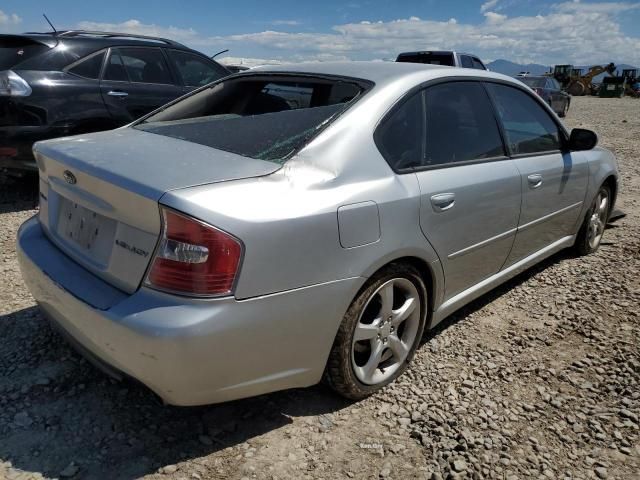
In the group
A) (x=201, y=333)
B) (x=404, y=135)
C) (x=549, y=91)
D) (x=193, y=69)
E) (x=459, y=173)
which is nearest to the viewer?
(x=201, y=333)

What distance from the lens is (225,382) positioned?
1.87 meters

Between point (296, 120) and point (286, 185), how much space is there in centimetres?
57

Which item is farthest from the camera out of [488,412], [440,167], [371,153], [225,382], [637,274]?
[637,274]

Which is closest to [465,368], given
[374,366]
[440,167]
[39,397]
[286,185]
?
[374,366]

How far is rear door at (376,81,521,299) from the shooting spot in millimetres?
2441

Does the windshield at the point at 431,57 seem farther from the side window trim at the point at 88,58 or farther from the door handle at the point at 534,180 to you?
the door handle at the point at 534,180

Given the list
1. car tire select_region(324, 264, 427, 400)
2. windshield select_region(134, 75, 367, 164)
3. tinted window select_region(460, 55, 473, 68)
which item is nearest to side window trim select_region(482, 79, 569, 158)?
windshield select_region(134, 75, 367, 164)

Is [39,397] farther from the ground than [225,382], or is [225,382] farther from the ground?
[225,382]

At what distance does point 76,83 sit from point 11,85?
1.90 feet

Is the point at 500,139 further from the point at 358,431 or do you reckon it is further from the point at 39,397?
the point at 39,397

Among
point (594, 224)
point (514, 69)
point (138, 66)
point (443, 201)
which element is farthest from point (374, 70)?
point (514, 69)

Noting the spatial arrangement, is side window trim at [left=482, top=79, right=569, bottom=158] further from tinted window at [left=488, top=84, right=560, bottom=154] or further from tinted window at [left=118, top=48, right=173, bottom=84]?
tinted window at [left=118, top=48, right=173, bottom=84]

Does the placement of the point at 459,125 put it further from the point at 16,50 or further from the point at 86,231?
the point at 16,50

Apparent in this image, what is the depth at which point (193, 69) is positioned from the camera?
6309 mm
